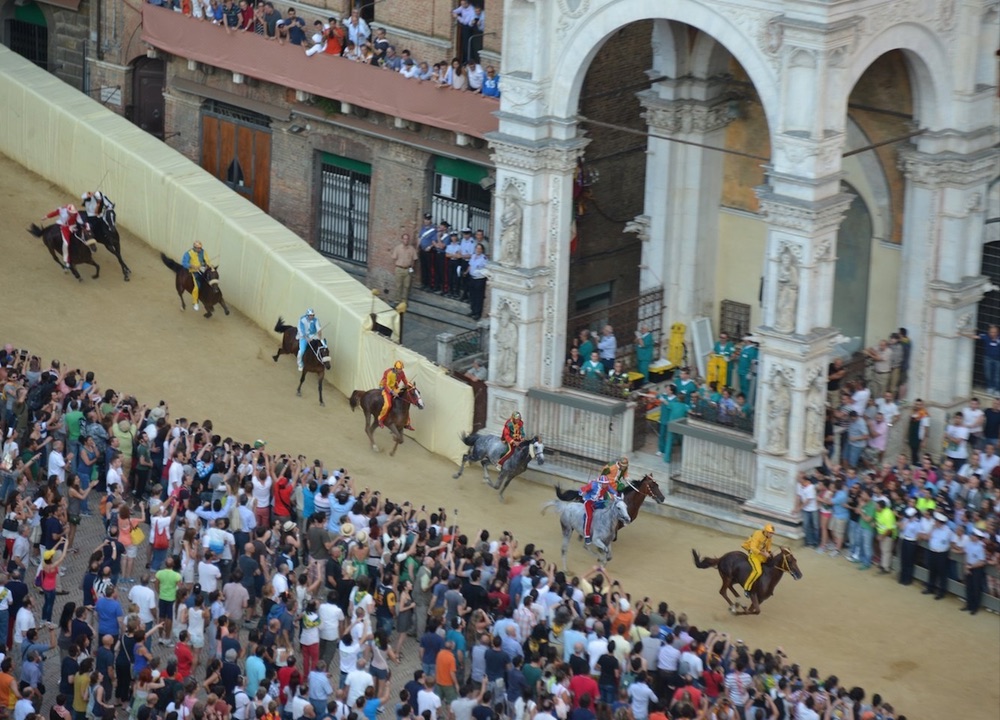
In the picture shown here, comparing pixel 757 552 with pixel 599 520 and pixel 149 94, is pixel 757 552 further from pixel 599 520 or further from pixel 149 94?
pixel 149 94

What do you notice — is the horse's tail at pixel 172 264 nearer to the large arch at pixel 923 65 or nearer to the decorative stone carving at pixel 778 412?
the decorative stone carving at pixel 778 412

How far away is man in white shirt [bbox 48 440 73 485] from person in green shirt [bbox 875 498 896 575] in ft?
41.8

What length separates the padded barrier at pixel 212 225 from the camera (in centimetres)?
4225

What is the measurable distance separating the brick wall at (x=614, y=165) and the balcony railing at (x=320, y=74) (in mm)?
2001

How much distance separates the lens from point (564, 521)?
3700cm

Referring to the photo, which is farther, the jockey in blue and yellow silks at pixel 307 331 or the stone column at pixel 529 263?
the jockey in blue and yellow silks at pixel 307 331

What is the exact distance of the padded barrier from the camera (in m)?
42.2

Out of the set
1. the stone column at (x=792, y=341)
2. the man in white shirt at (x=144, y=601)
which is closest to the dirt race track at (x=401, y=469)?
the stone column at (x=792, y=341)

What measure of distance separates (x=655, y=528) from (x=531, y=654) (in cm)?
762

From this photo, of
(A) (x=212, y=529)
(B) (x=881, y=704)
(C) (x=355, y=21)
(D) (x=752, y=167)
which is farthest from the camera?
(C) (x=355, y=21)

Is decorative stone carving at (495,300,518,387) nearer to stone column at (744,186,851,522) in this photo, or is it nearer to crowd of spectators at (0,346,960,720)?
crowd of spectators at (0,346,960,720)

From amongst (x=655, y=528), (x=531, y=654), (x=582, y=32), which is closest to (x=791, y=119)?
(x=582, y=32)

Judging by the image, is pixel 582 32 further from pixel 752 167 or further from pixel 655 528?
pixel 655 528

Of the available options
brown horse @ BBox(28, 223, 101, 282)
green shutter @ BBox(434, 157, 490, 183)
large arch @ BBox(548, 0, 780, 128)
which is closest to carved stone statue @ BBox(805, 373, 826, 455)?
large arch @ BBox(548, 0, 780, 128)
